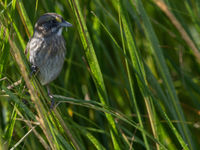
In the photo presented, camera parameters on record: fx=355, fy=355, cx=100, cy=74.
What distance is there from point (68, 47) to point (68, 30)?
0.14 meters

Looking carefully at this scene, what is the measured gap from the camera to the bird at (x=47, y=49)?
2693 millimetres

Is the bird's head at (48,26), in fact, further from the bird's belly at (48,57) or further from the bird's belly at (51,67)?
the bird's belly at (51,67)

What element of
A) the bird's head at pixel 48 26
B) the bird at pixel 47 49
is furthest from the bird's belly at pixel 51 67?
the bird's head at pixel 48 26

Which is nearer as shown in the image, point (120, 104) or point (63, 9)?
point (63, 9)

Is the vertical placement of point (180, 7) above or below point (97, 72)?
below

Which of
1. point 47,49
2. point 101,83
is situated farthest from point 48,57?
point 101,83

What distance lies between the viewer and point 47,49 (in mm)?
2758

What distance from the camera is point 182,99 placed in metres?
3.39

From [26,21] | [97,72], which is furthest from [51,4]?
[97,72]

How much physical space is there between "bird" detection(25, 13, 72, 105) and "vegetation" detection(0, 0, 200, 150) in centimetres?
8

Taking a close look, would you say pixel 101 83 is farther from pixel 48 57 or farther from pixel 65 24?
pixel 48 57

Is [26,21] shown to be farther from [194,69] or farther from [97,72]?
[194,69]

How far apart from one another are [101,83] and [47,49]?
1.00 metres

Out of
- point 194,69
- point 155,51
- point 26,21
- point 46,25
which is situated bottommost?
point 194,69
